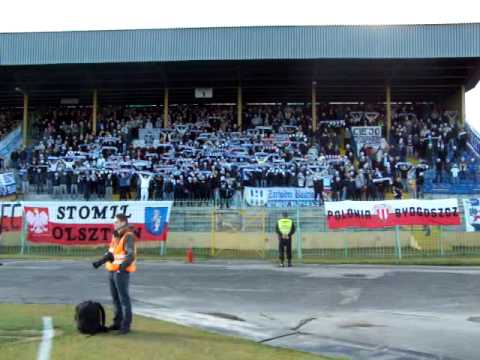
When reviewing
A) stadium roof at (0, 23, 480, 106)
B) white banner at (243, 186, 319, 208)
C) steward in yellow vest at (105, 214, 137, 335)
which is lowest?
steward in yellow vest at (105, 214, 137, 335)

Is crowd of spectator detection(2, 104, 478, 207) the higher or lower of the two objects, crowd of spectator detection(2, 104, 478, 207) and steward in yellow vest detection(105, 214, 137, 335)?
the higher

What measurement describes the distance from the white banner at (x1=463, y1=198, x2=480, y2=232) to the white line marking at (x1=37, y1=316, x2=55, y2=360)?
17.4m

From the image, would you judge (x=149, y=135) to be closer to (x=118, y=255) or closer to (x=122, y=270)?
(x=118, y=255)

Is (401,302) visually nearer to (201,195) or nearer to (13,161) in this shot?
(201,195)

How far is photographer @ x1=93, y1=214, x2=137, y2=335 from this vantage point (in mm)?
8555

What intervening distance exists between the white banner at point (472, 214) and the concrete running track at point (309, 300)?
4.29m

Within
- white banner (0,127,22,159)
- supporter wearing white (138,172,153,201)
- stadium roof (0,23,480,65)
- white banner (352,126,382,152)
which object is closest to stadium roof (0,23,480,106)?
stadium roof (0,23,480,65)

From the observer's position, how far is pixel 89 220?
918 inches

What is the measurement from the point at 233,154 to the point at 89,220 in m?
12.3

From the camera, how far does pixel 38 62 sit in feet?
120

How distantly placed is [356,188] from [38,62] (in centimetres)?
2083

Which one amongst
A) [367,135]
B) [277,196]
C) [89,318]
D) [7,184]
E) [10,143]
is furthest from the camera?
[10,143]

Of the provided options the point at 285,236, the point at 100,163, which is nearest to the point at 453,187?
the point at 285,236

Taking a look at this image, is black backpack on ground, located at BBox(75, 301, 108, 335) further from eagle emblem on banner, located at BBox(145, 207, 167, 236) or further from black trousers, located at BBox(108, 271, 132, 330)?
eagle emblem on banner, located at BBox(145, 207, 167, 236)
